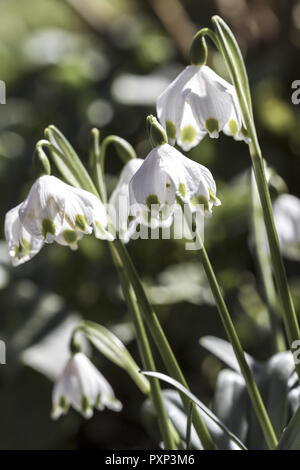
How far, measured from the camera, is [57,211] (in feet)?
1.73

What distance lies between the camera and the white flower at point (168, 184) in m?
0.51

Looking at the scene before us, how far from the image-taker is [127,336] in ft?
4.47

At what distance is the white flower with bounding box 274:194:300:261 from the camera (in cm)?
78

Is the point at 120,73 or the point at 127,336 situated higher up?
the point at 120,73

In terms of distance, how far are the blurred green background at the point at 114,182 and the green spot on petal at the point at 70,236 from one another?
519mm

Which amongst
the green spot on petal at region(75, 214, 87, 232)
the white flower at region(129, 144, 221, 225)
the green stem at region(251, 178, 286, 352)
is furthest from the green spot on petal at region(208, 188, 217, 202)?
the green stem at region(251, 178, 286, 352)

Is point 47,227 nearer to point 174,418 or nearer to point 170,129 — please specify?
point 170,129

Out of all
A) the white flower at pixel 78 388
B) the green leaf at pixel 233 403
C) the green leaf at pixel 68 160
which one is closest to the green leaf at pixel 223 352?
the green leaf at pixel 233 403

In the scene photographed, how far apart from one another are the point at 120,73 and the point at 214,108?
1345mm

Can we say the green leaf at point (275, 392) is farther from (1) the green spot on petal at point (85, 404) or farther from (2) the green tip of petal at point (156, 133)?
(2) the green tip of petal at point (156, 133)

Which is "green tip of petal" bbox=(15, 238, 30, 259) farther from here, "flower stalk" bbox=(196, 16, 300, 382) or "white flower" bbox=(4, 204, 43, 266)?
"flower stalk" bbox=(196, 16, 300, 382)

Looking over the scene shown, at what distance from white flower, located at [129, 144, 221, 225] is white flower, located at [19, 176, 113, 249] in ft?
0.12
